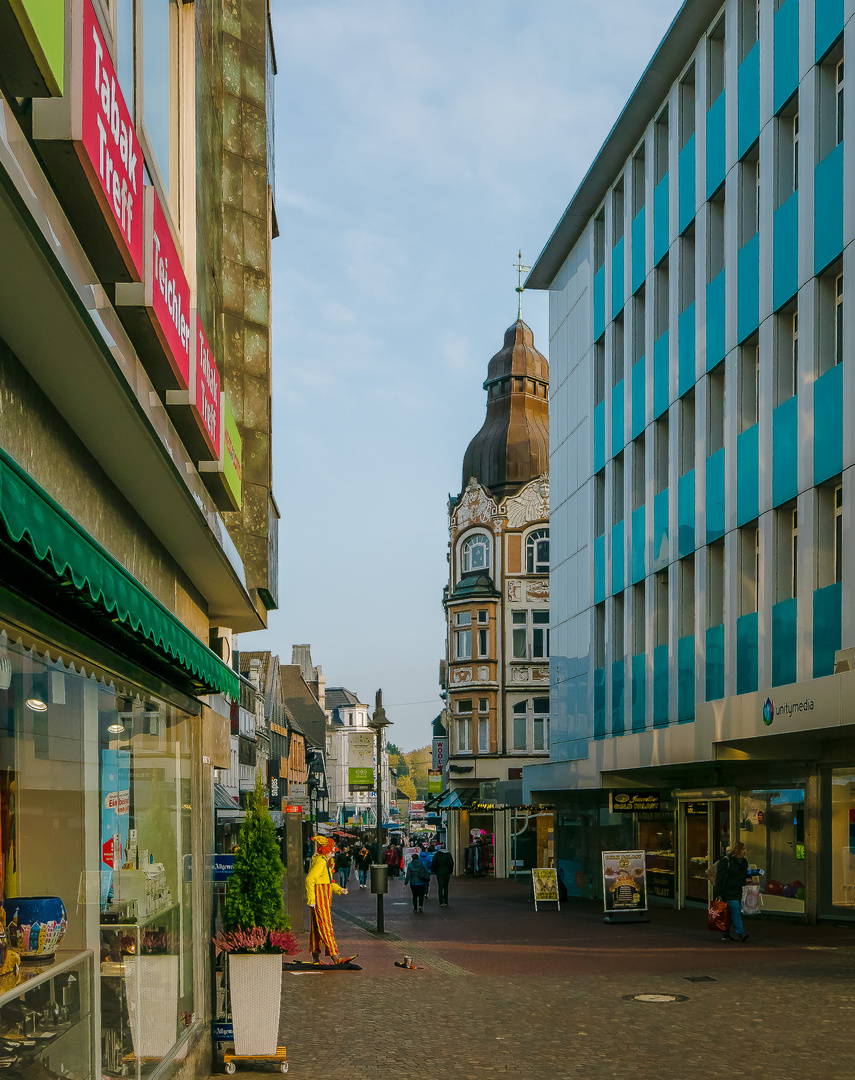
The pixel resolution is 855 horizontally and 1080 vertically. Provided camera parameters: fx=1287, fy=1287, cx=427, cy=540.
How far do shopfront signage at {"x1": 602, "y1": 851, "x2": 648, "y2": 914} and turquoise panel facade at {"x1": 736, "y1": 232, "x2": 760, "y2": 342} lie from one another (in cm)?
1025

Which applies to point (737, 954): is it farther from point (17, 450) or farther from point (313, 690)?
point (313, 690)

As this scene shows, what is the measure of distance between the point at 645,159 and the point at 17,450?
29.9 metres

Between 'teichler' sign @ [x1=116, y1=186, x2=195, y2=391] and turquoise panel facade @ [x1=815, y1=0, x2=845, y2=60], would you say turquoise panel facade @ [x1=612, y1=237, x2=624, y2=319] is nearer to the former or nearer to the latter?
turquoise panel facade @ [x1=815, y1=0, x2=845, y2=60]

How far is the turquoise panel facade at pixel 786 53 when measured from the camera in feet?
74.1

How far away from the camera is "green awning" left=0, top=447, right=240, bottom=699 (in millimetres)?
3631

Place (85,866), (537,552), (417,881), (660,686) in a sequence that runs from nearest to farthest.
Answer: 1. (85,866)
2. (660,686)
3. (417,881)
4. (537,552)

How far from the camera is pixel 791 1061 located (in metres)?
10.8

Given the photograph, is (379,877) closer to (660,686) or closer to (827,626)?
(827,626)

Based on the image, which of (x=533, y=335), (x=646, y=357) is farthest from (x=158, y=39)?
(x=533, y=335)

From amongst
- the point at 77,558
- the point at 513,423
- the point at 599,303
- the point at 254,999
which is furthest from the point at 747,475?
the point at 513,423

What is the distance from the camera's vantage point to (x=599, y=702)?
116ft

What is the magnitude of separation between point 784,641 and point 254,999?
14619 mm

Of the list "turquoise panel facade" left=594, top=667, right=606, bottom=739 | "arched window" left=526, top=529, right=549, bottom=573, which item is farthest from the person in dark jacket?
"arched window" left=526, top=529, right=549, bottom=573

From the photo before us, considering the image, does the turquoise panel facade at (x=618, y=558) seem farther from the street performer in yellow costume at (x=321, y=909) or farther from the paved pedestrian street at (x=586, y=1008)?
the street performer in yellow costume at (x=321, y=909)
